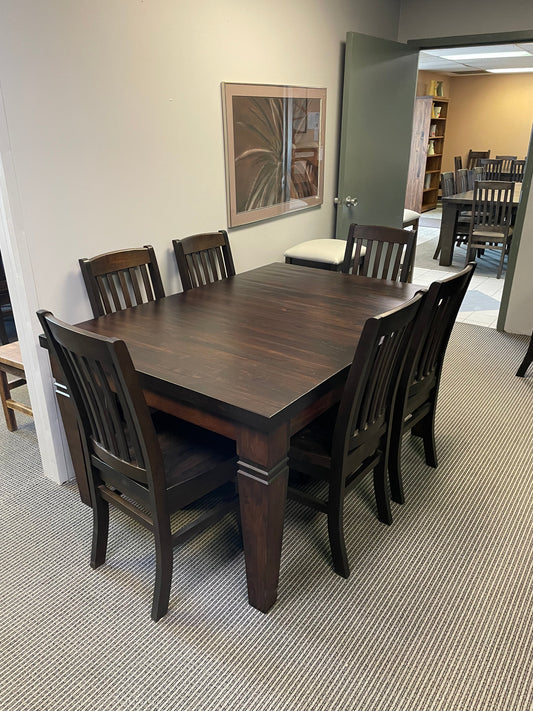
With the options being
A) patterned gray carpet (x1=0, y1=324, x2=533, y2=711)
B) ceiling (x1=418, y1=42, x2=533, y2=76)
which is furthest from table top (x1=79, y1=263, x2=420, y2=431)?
ceiling (x1=418, y1=42, x2=533, y2=76)

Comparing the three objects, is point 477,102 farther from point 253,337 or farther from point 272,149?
point 253,337

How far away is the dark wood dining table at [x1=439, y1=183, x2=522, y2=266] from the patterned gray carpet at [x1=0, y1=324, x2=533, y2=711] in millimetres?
3744

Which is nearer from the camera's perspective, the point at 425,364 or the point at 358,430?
the point at 358,430

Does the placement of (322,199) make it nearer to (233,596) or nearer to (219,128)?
(219,128)

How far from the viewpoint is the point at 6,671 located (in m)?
1.46

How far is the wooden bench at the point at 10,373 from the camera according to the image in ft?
7.82

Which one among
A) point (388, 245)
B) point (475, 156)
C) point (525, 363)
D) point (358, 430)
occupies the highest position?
point (475, 156)

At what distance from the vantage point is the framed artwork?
110 inches

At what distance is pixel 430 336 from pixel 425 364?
148mm

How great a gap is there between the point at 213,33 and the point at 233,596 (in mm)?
2492

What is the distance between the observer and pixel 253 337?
1.86 metres

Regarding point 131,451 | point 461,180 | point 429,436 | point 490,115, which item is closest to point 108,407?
point 131,451

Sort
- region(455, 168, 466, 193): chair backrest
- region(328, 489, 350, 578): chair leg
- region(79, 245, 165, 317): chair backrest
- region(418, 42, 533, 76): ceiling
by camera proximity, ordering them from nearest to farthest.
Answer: region(328, 489, 350, 578): chair leg, region(79, 245, 165, 317): chair backrest, region(418, 42, 533, 76): ceiling, region(455, 168, 466, 193): chair backrest

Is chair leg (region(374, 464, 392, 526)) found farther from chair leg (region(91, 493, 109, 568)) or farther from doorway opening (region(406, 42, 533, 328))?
doorway opening (region(406, 42, 533, 328))
